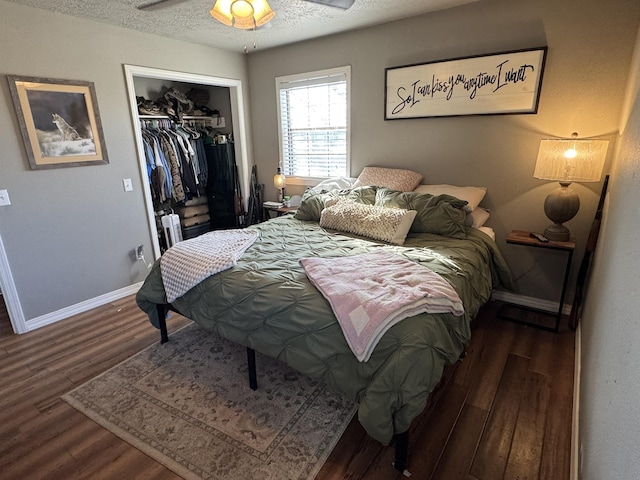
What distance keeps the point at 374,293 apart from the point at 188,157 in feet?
11.6

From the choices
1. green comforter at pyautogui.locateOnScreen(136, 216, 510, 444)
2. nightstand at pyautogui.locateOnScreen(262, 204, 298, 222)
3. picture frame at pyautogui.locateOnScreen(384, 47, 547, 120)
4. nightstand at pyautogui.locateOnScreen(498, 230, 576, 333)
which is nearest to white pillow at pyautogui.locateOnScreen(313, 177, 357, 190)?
nightstand at pyautogui.locateOnScreen(262, 204, 298, 222)

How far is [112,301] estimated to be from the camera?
3.33m

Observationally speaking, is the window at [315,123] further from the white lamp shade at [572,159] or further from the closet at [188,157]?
the white lamp shade at [572,159]

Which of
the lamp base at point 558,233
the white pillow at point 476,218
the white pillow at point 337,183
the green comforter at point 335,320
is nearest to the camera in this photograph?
the green comforter at point 335,320

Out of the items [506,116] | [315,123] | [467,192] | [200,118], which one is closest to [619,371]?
[467,192]

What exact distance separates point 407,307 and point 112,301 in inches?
119

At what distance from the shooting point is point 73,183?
2.98 metres

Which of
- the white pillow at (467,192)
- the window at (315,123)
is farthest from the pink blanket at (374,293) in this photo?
the window at (315,123)

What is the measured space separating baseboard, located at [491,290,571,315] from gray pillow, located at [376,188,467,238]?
3.01ft

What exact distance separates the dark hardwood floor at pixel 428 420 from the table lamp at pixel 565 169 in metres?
0.88

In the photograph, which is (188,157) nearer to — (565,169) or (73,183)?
(73,183)

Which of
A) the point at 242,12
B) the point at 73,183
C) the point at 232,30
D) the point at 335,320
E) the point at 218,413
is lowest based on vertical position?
the point at 218,413

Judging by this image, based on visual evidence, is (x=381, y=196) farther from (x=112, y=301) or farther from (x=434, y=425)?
(x=112, y=301)

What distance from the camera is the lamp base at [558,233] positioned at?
8.30 feet
